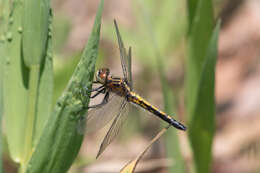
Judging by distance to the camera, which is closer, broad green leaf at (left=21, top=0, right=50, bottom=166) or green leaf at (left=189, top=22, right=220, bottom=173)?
broad green leaf at (left=21, top=0, right=50, bottom=166)

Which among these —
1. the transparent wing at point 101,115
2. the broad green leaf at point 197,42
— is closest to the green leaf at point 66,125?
the transparent wing at point 101,115

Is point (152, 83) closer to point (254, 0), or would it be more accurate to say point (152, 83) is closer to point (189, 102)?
point (254, 0)

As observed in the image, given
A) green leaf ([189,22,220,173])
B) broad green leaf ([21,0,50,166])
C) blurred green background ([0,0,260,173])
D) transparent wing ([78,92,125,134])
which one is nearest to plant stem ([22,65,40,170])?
broad green leaf ([21,0,50,166])

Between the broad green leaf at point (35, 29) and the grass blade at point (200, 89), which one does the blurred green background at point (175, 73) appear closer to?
the grass blade at point (200, 89)

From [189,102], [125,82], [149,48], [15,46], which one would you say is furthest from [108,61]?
[15,46]

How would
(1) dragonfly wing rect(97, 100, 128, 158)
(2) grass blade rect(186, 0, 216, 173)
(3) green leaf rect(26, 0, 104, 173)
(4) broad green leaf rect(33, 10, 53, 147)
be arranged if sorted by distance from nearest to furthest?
(3) green leaf rect(26, 0, 104, 173) → (4) broad green leaf rect(33, 10, 53, 147) → (1) dragonfly wing rect(97, 100, 128, 158) → (2) grass blade rect(186, 0, 216, 173)

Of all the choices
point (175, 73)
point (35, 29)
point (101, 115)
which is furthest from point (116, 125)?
point (175, 73)

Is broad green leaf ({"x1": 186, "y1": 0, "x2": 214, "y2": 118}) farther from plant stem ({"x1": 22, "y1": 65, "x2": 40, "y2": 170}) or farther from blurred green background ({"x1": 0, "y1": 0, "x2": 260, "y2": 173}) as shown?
blurred green background ({"x1": 0, "y1": 0, "x2": 260, "y2": 173})
